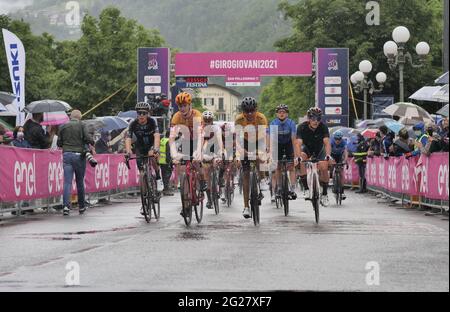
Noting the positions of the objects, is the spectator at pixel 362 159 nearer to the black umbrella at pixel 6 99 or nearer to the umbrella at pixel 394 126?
the umbrella at pixel 394 126

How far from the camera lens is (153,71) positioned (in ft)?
182

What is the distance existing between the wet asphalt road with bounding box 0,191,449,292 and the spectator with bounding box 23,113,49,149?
10.0 feet

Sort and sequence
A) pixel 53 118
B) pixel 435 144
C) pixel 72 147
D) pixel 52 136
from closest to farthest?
pixel 72 147 → pixel 435 144 → pixel 52 136 → pixel 53 118

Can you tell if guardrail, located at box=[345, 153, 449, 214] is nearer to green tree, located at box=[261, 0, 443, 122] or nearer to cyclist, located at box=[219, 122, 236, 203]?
cyclist, located at box=[219, 122, 236, 203]

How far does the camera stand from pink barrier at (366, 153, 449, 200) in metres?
19.3

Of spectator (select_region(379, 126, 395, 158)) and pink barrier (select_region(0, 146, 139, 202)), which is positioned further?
spectator (select_region(379, 126, 395, 158))

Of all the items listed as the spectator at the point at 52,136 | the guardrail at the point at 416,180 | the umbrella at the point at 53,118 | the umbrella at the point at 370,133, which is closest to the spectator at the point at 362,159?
the umbrella at the point at 370,133

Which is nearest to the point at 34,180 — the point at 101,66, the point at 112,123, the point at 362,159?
the point at 112,123

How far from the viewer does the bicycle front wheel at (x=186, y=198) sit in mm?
15195

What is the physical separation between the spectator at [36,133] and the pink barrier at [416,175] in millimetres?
7520

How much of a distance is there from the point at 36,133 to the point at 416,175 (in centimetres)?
783

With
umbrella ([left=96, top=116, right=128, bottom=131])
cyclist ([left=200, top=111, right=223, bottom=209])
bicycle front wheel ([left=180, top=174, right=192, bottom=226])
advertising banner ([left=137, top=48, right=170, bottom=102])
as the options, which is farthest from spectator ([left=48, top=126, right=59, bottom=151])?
advertising banner ([left=137, top=48, right=170, bottom=102])

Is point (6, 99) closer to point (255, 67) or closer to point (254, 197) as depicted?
point (254, 197)
